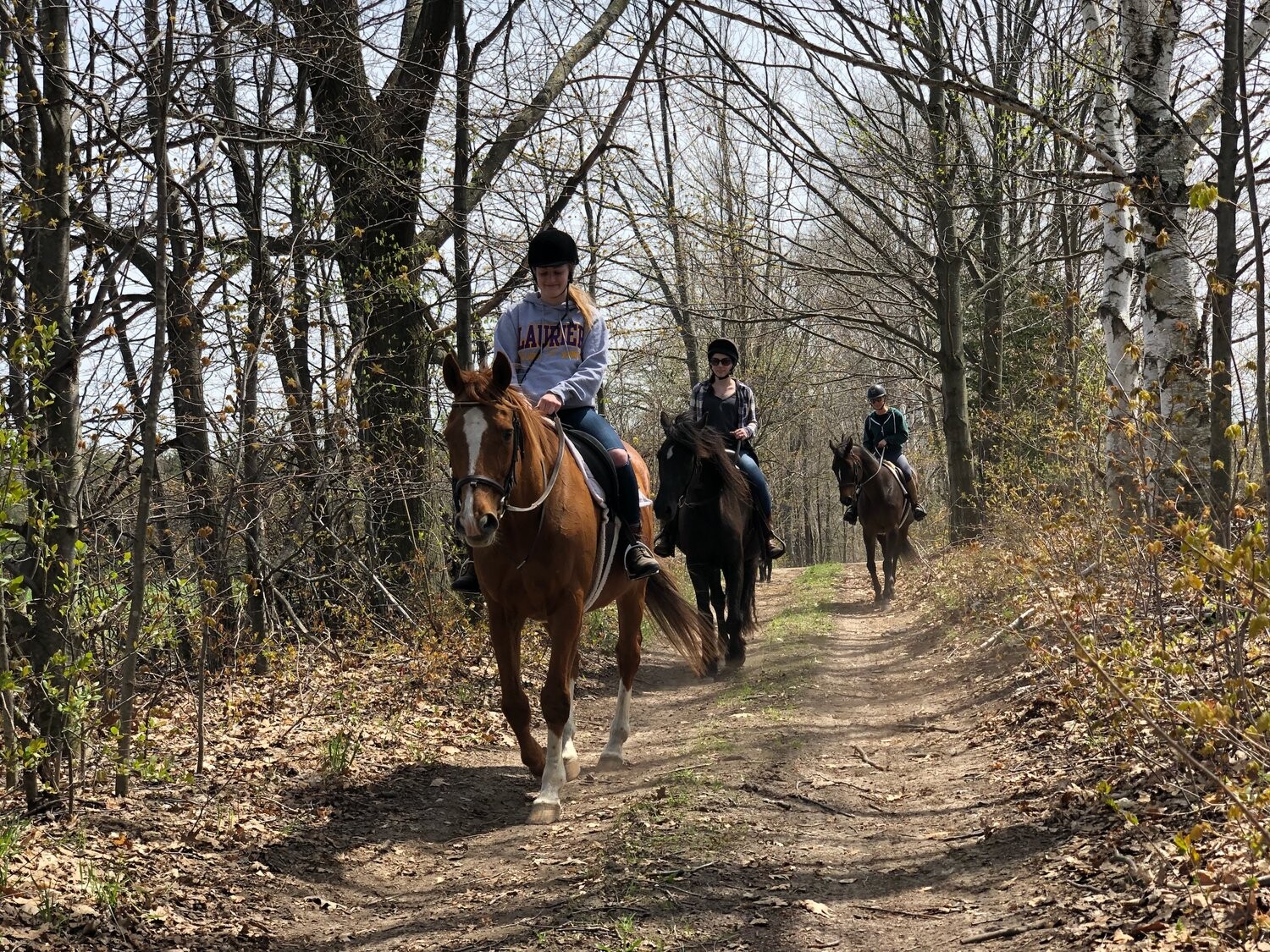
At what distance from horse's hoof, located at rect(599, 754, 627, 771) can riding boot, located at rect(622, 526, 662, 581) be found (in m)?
1.22

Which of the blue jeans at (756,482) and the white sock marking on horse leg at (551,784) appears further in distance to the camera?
the blue jeans at (756,482)

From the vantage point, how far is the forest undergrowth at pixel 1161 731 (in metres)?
3.38

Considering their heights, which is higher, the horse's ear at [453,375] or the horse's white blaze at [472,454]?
the horse's ear at [453,375]

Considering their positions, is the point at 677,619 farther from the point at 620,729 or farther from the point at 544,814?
the point at 544,814

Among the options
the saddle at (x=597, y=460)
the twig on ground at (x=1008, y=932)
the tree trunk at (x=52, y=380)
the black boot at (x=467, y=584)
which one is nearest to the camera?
the twig on ground at (x=1008, y=932)

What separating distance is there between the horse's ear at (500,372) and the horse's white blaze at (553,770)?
2.09m

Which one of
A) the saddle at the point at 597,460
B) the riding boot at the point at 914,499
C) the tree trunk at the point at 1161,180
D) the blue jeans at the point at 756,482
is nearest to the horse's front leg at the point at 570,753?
the saddle at the point at 597,460

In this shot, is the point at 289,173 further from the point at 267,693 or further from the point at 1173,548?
the point at 1173,548

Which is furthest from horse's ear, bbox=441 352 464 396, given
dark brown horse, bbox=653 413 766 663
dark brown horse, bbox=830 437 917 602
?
dark brown horse, bbox=830 437 917 602

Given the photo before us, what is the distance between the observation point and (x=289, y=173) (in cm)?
1000

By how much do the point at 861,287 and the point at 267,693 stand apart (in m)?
17.4

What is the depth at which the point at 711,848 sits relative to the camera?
16.3 ft

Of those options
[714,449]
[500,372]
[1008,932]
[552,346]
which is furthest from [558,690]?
[714,449]

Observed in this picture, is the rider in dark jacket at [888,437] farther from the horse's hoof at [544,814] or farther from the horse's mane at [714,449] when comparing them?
the horse's hoof at [544,814]
